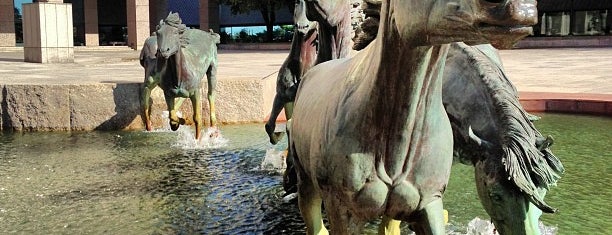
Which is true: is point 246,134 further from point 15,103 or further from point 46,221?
point 46,221

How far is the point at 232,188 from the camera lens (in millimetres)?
6285

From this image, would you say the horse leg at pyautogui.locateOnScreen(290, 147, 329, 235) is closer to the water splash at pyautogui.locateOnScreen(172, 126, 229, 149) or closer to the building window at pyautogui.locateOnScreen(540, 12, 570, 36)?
the water splash at pyautogui.locateOnScreen(172, 126, 229, 149)

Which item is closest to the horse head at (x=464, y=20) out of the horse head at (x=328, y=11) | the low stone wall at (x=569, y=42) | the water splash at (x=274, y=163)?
the horse head at (x=328, y=11)

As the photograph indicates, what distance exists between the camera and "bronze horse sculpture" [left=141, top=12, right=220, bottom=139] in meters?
8.77

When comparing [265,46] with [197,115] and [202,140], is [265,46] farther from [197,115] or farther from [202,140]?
[202,140]

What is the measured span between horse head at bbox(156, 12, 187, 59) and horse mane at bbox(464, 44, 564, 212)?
5856 mm

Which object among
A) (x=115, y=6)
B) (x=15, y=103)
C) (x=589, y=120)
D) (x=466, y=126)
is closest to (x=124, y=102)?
(x=15, y=103)

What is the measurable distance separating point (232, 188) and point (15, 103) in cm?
556

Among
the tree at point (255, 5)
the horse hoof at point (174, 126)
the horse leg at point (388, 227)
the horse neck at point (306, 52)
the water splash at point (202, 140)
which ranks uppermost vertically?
the tree at point (255, 5)

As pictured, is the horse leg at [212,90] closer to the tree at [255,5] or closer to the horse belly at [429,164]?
the horse belly at [429,164]

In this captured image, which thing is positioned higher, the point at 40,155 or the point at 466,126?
the point at 466,126

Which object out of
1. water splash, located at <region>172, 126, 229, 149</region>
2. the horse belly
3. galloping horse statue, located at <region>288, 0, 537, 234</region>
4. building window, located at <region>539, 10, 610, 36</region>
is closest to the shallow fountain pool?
water splash, located at <region>172, 126, 229, 149</region>

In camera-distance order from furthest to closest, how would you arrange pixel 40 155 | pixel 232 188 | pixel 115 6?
pixel 115 6, pixel 40 155, pixel 232 188

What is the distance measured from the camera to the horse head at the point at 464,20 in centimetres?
165
